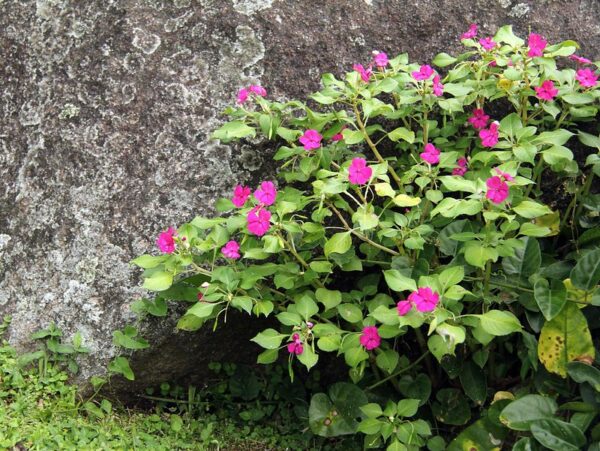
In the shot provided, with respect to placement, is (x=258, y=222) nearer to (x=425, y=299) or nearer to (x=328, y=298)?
(x=328, y=298)

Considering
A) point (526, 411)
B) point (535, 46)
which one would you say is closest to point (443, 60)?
point (535, 46)

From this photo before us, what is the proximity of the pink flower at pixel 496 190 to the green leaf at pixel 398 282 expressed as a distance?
0.36 m

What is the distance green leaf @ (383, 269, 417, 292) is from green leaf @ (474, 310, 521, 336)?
0.80ft

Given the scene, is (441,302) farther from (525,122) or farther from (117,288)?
(117,288)

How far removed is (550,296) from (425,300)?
0.56m

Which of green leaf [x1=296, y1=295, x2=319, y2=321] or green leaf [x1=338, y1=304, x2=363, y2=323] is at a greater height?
green leaf [x1=296, y1=295, x2=319, y2=321]

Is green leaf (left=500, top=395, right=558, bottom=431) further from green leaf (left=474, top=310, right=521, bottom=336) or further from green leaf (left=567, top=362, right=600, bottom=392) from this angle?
green leaf (left=474, top=310, right=521, bottom=336)

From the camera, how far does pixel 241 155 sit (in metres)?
3.14

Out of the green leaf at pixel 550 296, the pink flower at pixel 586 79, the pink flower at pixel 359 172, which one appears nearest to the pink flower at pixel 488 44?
the pink flower at pixel 586 79

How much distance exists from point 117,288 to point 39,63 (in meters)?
1.11

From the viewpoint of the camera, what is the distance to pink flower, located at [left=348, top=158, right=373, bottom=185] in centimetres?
249

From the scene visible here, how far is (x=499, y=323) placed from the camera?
2.44 m

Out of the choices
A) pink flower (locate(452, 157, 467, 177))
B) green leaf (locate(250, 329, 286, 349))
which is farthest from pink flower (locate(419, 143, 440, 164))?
green leaf (locate(250, 329, 286, 349))

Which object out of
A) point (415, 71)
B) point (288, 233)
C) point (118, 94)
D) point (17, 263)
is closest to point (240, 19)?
point (118, 94)
